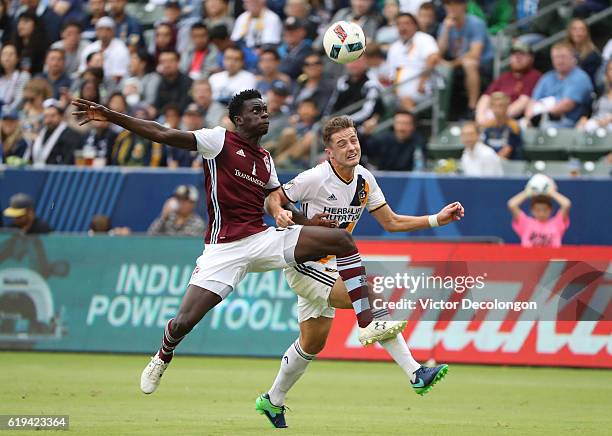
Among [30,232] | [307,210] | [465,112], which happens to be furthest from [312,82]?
[307,210]

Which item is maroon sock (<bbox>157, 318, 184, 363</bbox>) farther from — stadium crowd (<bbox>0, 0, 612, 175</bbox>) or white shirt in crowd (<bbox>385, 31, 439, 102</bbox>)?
white shirt in crowd (<bbox>385, 31, 439, 102</bbox>)

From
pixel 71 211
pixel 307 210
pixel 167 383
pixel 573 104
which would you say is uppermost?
pixel 307 210

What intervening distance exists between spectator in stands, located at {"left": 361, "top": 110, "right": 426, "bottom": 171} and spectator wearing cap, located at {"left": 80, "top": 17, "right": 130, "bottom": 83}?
6.69 m

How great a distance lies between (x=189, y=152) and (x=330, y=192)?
905 centimetres

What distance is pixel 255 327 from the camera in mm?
Answer: 16984

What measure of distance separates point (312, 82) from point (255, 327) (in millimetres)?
5197

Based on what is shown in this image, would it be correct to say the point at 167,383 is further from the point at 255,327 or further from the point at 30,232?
the point at 30,232

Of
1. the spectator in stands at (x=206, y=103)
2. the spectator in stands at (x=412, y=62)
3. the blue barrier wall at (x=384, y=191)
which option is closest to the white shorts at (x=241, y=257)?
the blue barrier wall at (x=384, y=191)

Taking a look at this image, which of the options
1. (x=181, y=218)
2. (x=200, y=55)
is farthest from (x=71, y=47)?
(x=181, y=218)

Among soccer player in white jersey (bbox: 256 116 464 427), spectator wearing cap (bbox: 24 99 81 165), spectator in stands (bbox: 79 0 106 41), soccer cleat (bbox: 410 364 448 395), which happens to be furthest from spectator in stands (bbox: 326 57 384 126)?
soccer cleat (bbox: 410 364 448 395)

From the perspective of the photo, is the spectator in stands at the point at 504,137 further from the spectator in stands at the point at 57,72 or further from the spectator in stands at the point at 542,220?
the spectator in stands at the point at 57,72

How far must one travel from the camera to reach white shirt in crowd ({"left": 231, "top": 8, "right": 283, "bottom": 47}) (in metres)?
22.7

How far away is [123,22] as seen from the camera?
24.8 m

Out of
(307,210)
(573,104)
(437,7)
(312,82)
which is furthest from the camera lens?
(437,7)
